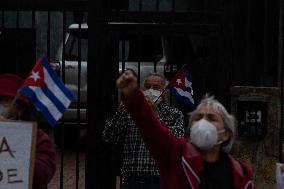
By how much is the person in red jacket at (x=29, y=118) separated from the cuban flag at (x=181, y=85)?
82.0 inches

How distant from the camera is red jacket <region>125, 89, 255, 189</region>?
4531 millimetres

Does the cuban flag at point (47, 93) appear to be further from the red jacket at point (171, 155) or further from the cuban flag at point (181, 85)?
the cuban flag at point (181, 85)

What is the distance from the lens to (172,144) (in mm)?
4668

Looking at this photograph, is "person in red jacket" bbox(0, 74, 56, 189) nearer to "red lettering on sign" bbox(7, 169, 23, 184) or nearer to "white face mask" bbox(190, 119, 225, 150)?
"red lettering on sign" bbox(7, 169, 23, 184)

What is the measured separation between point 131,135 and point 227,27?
4.14 ft

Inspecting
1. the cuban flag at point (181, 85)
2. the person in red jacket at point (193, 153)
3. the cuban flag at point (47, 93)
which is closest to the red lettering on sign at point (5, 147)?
the cuban flag at point (47, 93)

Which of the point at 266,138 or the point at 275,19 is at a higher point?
the point at 275,19

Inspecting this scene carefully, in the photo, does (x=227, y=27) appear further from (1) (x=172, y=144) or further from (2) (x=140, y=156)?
(1) (x=172, y=144)

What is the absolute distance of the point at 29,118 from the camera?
4.88 meters

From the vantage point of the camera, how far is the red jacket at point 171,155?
14.9 ft

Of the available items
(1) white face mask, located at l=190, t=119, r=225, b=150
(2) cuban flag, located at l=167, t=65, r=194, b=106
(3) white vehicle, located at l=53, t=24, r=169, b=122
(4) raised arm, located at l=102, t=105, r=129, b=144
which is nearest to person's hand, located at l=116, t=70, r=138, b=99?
(1) white face mask, located at l=190, t=119, r=225, b=150

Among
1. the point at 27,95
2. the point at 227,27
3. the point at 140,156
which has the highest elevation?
the point at 227,27

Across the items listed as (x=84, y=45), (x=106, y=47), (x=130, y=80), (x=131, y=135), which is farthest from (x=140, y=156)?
(x=84, y=45)

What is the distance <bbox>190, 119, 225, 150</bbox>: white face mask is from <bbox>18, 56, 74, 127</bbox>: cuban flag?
31.8 inches
